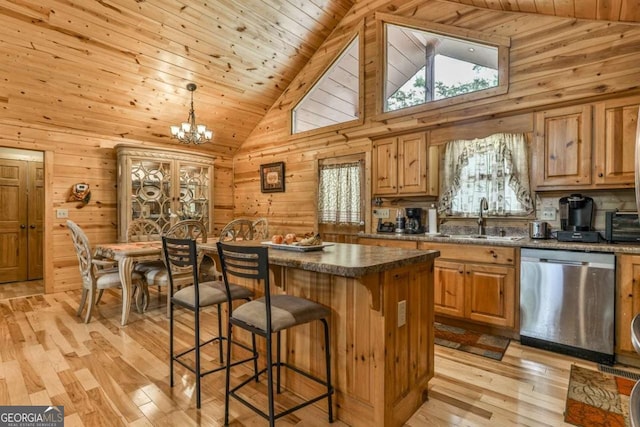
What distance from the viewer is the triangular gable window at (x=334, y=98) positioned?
4730 millimetres

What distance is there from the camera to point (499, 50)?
11.2ft

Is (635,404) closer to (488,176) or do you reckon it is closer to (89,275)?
(488,176)

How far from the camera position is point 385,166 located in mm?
4227

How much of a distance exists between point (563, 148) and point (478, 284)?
4.77 feet

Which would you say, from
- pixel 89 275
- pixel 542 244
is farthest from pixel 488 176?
pixel 89 275

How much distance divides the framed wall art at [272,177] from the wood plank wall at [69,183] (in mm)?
2084

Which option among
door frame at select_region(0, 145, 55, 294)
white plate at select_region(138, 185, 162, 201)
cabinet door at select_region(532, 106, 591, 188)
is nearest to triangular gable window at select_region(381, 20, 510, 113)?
cabinet door at select_region(532, 106, 591, 188)

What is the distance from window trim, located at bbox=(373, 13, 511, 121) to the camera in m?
3.37

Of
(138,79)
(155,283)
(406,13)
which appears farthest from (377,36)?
(155,283)

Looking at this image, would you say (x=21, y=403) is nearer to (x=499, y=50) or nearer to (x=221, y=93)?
(x=221, y=93)

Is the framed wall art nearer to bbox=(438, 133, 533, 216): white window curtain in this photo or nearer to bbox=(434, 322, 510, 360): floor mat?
bbox=(438, 133, 533, 216): white window curtain

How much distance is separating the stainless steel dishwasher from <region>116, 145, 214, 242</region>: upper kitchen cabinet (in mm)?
4855

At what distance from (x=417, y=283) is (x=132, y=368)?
2.19 metres

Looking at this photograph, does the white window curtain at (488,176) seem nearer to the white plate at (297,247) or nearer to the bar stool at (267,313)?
the white plate at (297,247)
